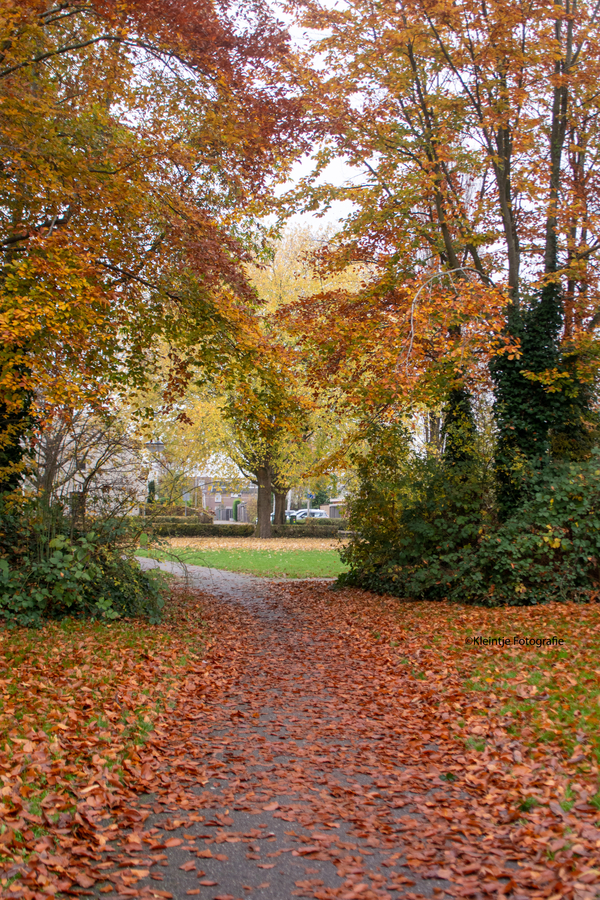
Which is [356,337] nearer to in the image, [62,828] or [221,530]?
[62,828]

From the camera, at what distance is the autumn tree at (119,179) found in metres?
7.99

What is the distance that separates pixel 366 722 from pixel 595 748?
205 centimetres

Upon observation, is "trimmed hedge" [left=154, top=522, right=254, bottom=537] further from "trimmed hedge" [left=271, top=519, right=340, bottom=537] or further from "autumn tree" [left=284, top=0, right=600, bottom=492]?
"autumn tree" [left=284, top=0, right=600, bottom=492]

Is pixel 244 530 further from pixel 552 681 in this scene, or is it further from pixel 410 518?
pixel 552 681

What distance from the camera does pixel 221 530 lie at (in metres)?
38.1

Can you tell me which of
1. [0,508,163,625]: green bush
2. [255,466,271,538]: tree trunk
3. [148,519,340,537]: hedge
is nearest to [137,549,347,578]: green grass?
[0,508,163,625]: green bush

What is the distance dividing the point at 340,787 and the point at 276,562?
59.5ft

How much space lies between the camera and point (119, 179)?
28.0 feet

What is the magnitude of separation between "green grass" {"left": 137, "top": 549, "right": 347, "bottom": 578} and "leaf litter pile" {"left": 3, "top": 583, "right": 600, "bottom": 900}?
967 cm

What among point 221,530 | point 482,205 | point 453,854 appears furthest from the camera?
point 221,530

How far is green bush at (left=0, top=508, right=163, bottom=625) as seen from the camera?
905 centimetres

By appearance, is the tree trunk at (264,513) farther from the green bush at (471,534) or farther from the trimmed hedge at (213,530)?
the green bush at (471,534)

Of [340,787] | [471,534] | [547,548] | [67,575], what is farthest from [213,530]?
[340,787]

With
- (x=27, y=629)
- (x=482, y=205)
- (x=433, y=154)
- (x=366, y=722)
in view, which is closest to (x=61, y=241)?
(x=27, y=629)
